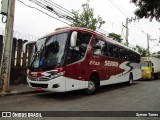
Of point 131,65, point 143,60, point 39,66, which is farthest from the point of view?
point 143,60

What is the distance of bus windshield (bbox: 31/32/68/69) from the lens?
9641 mm

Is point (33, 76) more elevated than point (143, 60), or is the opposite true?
point (143, 60)

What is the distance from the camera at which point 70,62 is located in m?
9.77

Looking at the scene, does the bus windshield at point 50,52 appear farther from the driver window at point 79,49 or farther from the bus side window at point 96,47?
the bus side window at point 96,47

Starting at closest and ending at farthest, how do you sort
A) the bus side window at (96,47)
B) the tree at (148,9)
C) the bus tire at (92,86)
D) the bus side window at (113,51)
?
the tree at (148,9), the bus tire at (92,86), the bus side window at (96,47), the bus side window at (113,51)

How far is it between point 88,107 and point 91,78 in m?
3.41

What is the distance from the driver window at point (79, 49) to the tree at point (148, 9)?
107 inches

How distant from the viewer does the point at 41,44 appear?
35.0 ft

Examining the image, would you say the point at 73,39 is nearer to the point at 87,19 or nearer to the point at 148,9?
the point at 148,9

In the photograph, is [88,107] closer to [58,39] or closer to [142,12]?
[58,39]

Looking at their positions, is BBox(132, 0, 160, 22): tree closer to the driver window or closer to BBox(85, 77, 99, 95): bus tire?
the driver window

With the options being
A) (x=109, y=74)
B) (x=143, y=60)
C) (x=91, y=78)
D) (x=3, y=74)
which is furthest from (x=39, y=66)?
(x=143, y=60)

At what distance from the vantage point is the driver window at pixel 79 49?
9836 mm

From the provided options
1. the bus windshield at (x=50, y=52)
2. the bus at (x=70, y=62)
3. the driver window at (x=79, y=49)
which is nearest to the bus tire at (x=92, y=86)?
the bus at (x=70, y=62)
